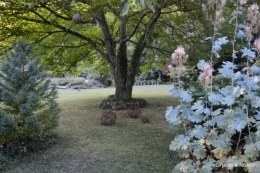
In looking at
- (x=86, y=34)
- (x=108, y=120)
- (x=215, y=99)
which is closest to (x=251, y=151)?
(x=215, y=99)

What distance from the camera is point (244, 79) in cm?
217

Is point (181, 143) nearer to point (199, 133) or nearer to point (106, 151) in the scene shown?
point (199, 133)

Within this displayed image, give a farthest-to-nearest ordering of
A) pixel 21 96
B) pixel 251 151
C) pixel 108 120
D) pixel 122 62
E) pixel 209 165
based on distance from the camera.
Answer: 1. pixel 122 62
2. pixel 108 120
3. pixel 21 96
4. pixel 209 165
5. pixel 251 151

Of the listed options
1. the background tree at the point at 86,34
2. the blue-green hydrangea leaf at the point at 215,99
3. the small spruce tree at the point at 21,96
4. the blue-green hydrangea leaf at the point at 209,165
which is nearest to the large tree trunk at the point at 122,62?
the background tree at the point at 86,34

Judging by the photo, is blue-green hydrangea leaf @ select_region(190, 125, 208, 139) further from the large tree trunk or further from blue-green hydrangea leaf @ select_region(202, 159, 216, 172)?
the large tree trunk

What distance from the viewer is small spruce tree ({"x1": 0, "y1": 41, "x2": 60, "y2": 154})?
3.55m

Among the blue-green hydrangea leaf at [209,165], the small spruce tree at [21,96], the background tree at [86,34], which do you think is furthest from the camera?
the background tree at [86,34]

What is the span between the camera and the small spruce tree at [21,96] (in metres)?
3.55

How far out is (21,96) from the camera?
11.9ft

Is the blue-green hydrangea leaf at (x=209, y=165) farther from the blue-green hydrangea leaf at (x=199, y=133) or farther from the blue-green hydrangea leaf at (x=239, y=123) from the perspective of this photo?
the blue-green hydrangea leaf at (x=239, y=123)

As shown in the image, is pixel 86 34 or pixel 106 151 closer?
pixel 106 151

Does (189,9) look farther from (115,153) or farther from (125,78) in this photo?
(115,153)

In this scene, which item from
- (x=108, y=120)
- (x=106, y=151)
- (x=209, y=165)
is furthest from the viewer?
(x=108, y=120)

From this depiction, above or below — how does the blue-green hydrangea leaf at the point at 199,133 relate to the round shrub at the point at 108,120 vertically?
above
